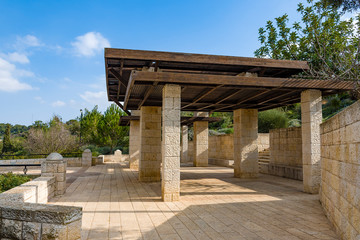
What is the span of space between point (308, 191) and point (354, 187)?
18.5 feet

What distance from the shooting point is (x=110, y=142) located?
30156 mm

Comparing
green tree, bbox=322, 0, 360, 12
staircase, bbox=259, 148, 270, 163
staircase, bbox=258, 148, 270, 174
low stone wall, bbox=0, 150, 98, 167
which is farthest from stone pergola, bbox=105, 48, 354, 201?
low stone wall, bbox=0, 150, 98, 167

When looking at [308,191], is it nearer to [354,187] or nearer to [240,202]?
[240,202]

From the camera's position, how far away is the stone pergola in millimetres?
7356

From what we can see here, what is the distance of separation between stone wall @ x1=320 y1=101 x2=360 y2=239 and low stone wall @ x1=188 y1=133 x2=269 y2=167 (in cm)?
1365

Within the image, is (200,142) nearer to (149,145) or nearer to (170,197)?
(149,145)

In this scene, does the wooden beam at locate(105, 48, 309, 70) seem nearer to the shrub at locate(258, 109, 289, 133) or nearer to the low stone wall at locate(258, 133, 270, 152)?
the low stone wall at locate(258, 133, 270, 152)

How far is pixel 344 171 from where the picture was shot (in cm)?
401

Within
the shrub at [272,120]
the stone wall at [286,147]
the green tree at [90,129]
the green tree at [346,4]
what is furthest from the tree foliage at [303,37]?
the green tree at [90,129]

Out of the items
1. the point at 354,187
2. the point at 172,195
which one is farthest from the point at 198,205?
the point at 354,187

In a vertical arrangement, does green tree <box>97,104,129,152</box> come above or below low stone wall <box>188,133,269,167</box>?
above

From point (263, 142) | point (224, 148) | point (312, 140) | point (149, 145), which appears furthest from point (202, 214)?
point (224, 148)

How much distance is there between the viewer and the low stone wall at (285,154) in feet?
41.8

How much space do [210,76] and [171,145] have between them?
2251mm
